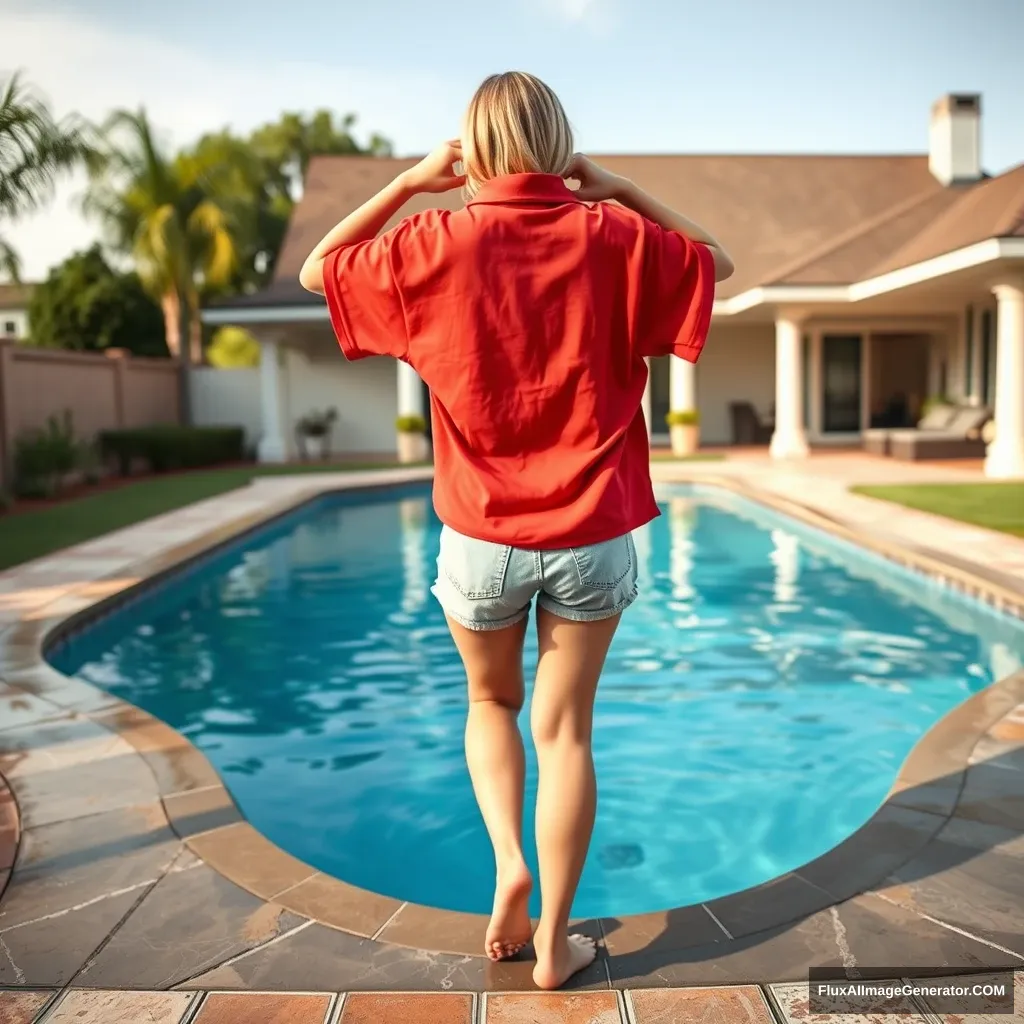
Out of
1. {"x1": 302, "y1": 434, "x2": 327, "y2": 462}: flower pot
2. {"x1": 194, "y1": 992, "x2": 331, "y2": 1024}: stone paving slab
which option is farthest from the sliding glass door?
{"x1": 194, "y1": 992, "x2": 331, "y2": 1024}: stone paving slab

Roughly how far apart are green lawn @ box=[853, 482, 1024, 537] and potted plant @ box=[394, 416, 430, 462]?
8885mm

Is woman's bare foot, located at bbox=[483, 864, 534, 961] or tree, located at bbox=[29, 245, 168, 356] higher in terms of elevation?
tree, located at bbox=[29, 245, 168, 356]

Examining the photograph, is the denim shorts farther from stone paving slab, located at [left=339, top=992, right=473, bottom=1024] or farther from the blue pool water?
the blue pool water

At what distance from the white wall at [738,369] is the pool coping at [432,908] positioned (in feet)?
58.8

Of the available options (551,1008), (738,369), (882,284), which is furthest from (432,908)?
(738,369)

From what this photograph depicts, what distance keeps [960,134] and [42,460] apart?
59.4ft

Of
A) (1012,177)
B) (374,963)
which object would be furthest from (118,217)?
(374,963)

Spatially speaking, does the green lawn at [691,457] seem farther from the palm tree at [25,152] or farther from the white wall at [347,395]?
the palm tree at [25,152]

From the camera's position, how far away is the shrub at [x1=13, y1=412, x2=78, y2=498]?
502 inches

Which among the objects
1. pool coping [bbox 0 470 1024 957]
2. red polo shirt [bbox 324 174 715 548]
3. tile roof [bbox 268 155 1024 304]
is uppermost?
tile roof [bbox 268 155 1024 304]

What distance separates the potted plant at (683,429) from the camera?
60.4 ft

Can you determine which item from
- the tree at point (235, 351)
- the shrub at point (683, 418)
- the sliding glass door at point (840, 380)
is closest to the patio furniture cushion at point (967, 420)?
the sliding glass door at point (840, 380)

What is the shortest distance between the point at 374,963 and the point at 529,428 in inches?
47.1

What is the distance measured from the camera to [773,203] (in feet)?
70.7
